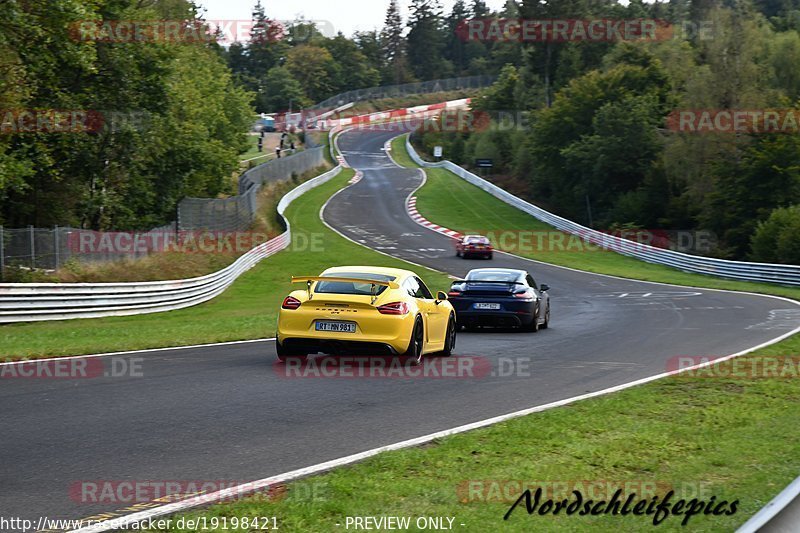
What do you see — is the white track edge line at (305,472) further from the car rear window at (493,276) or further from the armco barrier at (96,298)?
the armco barrier at (96,298)

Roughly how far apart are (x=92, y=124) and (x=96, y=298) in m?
11.5

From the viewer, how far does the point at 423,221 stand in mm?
63562

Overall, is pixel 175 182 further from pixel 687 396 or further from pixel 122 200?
pixel 687 396

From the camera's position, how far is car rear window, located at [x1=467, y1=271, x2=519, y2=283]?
20328 mm

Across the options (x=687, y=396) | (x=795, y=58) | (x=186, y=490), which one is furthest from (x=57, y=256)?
(x=795, y=58)

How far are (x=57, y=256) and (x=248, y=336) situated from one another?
10.3 metres

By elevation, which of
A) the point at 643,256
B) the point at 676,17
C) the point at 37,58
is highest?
the point at 676,17

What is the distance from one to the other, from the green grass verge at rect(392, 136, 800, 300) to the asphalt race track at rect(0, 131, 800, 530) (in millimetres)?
18623

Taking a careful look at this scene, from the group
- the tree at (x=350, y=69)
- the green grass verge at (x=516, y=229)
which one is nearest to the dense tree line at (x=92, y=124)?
the green grass verge at (x=516, y=229)

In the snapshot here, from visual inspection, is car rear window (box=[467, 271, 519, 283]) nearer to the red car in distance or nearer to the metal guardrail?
the metal guardrail

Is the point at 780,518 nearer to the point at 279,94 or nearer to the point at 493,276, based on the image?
the point at 493,276

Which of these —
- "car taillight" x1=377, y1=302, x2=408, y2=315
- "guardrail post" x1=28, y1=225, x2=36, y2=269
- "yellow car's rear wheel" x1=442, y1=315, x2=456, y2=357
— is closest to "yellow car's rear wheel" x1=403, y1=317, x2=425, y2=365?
"car taillight" x1=377, y1=302, x2=408, y2=315

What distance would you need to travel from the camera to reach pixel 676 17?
470 feet

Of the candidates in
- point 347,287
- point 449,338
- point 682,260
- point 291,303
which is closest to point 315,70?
point 682,260
